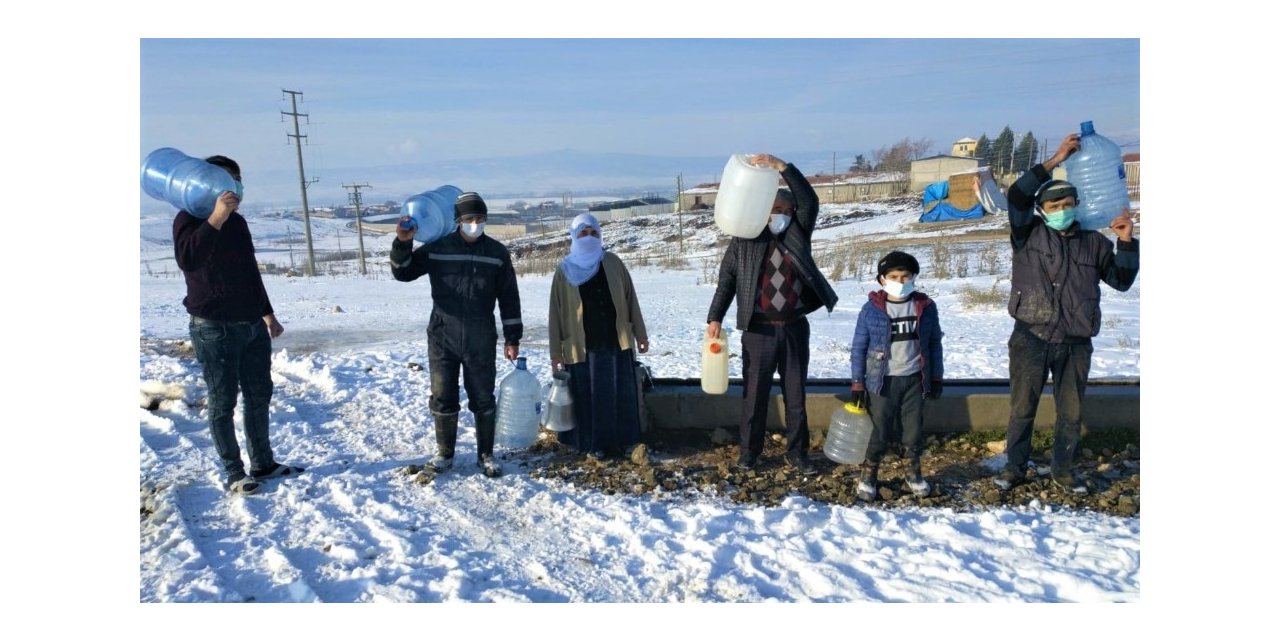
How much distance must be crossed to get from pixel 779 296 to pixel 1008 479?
172cm

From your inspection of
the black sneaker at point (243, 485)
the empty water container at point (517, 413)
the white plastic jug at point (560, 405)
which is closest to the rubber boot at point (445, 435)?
the empty water container at point (517, 413)

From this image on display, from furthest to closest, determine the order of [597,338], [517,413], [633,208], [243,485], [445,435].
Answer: [633,208] → [517,413] → [597,338] → [445,435] → [243,485]

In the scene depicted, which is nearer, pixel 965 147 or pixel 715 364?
pixel 715 364

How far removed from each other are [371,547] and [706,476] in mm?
2002

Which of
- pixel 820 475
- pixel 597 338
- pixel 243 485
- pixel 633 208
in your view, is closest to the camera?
pixel 243 485

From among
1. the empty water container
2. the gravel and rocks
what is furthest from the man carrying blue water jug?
the empty water container

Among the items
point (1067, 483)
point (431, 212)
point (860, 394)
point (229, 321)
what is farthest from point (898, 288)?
point (229, 321)

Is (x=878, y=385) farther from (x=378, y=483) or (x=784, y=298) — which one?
(x=378, y=483)

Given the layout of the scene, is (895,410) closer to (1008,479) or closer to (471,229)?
(1008,479)


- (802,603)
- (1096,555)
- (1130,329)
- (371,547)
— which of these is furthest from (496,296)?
(1130,329)

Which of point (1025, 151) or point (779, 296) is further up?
point (1025, 151)

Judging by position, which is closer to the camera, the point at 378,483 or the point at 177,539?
the point at 177,539

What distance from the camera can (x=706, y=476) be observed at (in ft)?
16.4

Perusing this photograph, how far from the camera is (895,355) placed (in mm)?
4488
